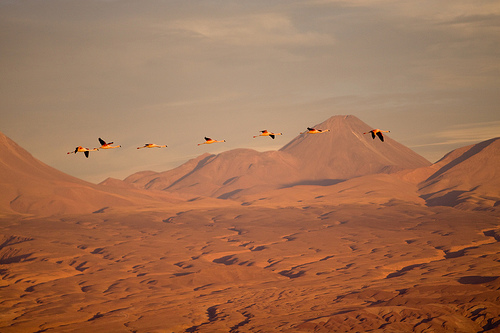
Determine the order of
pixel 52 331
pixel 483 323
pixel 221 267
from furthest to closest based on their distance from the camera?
pixel 221 267
pixel 52 331
pixel 483 323

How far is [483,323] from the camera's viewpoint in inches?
4796

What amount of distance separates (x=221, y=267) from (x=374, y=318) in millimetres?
77419

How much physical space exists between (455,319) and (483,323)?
5.54m

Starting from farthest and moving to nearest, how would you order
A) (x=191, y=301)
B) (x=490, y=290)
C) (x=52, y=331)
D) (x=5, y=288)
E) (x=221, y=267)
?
(x=221, y=267), (x=5, y=288), (x=191, y=301), (x=490, y=290), (x=52, y=331)

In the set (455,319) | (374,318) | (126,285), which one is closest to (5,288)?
(126,285)

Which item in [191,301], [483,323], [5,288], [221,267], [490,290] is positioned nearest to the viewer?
[483,323]

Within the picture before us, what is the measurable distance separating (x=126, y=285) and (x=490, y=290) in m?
105

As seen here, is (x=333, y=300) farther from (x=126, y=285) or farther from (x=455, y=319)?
(x=126, y=285)

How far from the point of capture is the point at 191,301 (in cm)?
15688

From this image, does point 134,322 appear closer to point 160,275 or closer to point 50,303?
point 50,303

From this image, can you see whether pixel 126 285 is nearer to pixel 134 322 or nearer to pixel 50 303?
pixel 50 303

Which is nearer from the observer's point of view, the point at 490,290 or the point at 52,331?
the point at 52,331

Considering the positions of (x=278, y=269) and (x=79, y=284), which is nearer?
(x=79, y=284)

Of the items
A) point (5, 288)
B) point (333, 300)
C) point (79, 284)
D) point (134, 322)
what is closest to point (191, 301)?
point (134, 322)
